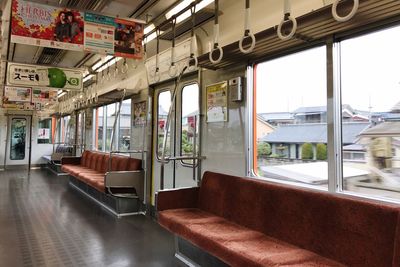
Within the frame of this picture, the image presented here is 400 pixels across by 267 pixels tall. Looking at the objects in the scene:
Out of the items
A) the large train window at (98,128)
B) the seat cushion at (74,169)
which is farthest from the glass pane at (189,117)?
the large train window at (98,128)

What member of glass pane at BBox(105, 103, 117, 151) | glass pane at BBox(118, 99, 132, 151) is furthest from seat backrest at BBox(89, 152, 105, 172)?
glass pane at BBox(118, 99, 132, 151)

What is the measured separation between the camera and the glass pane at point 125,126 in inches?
263

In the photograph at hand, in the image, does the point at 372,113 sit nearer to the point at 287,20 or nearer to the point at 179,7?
the point at 287,20

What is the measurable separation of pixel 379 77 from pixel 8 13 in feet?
11.9

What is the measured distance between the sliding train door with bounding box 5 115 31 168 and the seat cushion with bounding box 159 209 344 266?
38.8ft

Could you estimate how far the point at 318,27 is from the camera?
232cm

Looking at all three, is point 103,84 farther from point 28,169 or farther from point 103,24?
point 28,169

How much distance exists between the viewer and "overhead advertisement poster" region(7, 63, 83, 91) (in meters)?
6.14

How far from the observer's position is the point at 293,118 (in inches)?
121

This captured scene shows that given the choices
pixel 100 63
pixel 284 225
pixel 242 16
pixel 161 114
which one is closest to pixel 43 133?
pixel 100 63

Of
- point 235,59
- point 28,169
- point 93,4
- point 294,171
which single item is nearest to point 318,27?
point 235,59

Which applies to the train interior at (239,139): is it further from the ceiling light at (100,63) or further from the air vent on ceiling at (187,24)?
the ceiling light at (100,63)

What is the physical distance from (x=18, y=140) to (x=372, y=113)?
13.8 m

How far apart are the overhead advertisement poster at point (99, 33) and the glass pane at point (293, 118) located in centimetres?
181
